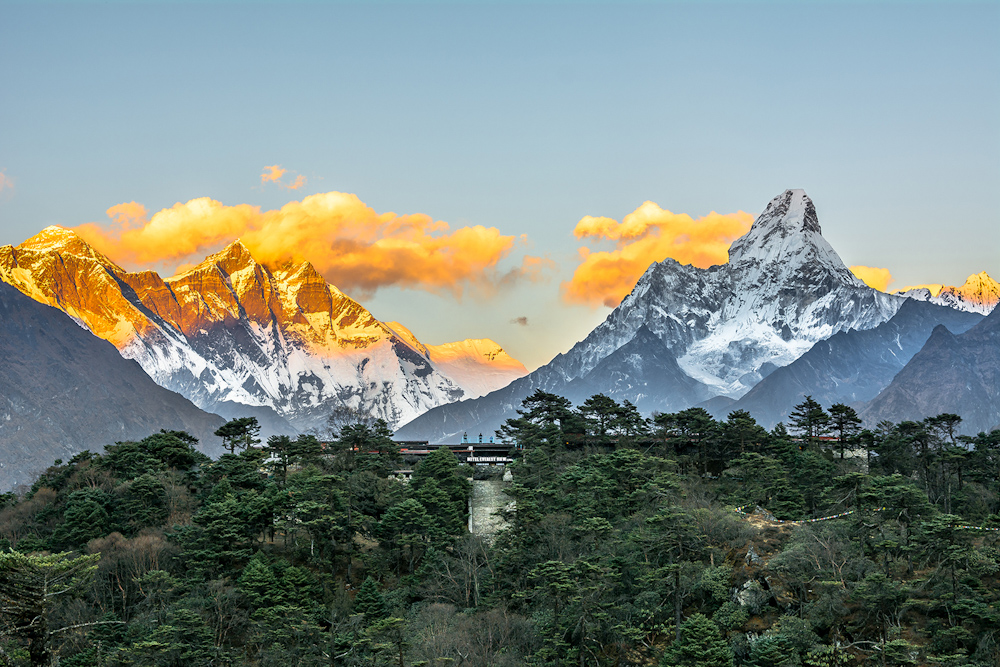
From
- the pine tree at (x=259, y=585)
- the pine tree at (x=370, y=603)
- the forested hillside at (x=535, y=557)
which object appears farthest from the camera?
the pine tree at (x=370, y=603)

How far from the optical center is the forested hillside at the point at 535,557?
47.8 metres

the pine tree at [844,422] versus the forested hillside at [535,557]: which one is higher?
the pine tree at [844,422]

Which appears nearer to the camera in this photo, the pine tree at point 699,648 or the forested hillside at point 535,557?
the pine tree at point 699,648

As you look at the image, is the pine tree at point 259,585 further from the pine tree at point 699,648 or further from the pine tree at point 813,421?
the pine tree at point 813,421

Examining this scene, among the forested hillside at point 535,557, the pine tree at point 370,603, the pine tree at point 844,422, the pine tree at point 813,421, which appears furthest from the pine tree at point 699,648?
the pine tree at point 813,421

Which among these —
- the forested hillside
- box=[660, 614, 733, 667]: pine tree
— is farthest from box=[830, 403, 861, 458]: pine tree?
box=[660, 614, 733, 667]: pine tree

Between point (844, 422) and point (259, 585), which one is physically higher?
point (844, 422)

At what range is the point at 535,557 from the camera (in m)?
66.4

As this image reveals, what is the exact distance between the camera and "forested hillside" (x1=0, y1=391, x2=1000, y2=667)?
47781mm

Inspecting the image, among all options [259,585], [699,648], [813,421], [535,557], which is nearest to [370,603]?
[259,585]

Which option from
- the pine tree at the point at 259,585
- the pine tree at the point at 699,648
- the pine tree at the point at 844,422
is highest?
the pine tree at the point at 844,422

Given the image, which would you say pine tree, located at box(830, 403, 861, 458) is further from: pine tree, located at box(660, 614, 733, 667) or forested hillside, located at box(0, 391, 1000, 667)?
pine tree, located at box(660, 614, 733, 667)

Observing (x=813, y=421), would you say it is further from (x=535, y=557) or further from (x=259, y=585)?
(x=259, y=585)

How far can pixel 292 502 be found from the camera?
71.2m
